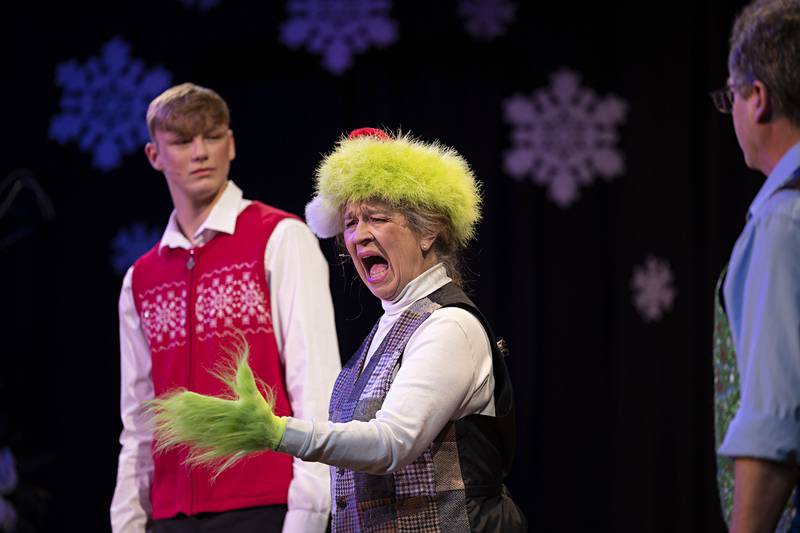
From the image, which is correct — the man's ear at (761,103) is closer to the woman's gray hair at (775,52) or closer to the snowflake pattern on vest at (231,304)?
the woman's gray hair at (775,52)

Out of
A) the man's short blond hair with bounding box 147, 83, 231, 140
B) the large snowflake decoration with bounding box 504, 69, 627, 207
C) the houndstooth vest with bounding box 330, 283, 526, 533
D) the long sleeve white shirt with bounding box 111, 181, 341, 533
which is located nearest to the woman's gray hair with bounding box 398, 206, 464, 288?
the houndstooth vest with bounding box 330, 283, 526, 533

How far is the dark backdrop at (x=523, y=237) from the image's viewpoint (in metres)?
4.03

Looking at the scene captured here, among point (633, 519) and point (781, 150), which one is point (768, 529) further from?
point (633, 519)

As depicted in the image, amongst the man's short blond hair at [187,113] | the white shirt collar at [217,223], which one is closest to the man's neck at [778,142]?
the white shirt collar at [217,223]

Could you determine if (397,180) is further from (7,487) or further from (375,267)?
(7,487)

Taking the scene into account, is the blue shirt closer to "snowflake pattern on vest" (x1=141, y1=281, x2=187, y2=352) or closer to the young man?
the young man

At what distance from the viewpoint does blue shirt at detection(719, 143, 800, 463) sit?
4.59 ft

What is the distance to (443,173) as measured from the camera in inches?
83.2

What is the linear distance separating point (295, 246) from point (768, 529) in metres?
1.53

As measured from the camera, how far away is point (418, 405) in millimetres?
1773

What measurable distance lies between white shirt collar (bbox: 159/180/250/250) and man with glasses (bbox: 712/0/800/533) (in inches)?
59.8

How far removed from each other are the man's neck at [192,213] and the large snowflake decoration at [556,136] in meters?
1.60

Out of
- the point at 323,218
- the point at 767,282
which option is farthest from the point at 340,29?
the point at 767,282

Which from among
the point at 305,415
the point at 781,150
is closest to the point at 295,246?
the point at 305,415
